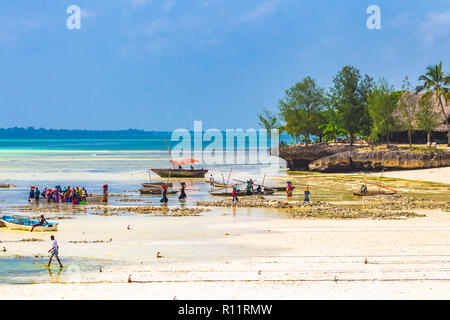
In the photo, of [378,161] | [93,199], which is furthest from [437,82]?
[93,199]

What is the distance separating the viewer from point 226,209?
39562 mm

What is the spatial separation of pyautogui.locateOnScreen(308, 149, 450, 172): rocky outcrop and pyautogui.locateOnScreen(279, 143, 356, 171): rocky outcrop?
4423mm

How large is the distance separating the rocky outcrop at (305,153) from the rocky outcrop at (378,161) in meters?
4.42

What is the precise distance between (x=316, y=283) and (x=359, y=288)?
141 centimetres

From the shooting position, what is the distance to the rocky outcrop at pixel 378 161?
68.9 m

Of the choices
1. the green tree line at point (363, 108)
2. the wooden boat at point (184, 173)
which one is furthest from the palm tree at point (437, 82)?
the wooden boat at point (184, 173)

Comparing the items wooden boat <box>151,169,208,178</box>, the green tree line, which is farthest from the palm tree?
wooden boat <box>151,169,208,178</box>

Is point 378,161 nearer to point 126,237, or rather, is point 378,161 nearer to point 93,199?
point 93,199

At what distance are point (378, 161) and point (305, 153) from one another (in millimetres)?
14977

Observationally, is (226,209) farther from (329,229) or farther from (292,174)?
(292,174)

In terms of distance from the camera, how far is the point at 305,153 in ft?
280

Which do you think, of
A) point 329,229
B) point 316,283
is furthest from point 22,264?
point 329,229

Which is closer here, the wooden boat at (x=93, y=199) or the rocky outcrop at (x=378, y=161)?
the wooden boat at (x=93, y=199)

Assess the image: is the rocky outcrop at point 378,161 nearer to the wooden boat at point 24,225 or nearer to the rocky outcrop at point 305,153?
the rocky outcrop at point 305,153
